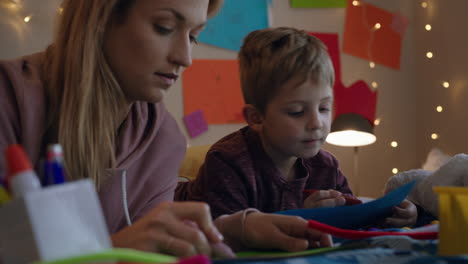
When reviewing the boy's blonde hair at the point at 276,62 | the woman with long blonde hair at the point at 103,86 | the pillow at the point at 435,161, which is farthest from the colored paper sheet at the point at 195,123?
the woman with long blonde hair at the point at 103,86

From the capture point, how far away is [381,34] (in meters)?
2.47

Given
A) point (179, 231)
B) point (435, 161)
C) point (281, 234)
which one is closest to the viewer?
point (179, 231)

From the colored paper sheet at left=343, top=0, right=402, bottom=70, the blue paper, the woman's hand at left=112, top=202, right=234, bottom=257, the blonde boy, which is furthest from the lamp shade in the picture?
the woman's hand at left=112, top=202, right=234, bottom=257

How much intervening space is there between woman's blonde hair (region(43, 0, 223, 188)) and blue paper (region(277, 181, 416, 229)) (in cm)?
29

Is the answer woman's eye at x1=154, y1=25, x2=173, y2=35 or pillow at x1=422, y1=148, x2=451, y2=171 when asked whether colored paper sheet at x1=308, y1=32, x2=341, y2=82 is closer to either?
pillow at x1=422, y1=148, x2=451, y2=171

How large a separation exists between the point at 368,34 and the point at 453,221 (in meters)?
2.06

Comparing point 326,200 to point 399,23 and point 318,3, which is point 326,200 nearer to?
point 318,3

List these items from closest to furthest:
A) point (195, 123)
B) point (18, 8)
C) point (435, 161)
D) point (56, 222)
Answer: point (56, 222) → point (435, 161) → point (18, 8) → point (195, 123)

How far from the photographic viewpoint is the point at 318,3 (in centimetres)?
242

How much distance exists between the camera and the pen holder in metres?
0.32

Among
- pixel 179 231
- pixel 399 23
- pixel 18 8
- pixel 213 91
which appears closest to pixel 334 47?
pixel 399 23

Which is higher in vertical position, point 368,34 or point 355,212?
point 368,34

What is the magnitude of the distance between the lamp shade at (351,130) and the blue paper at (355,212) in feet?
4.17

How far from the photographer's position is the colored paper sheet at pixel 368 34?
8.04 feet
